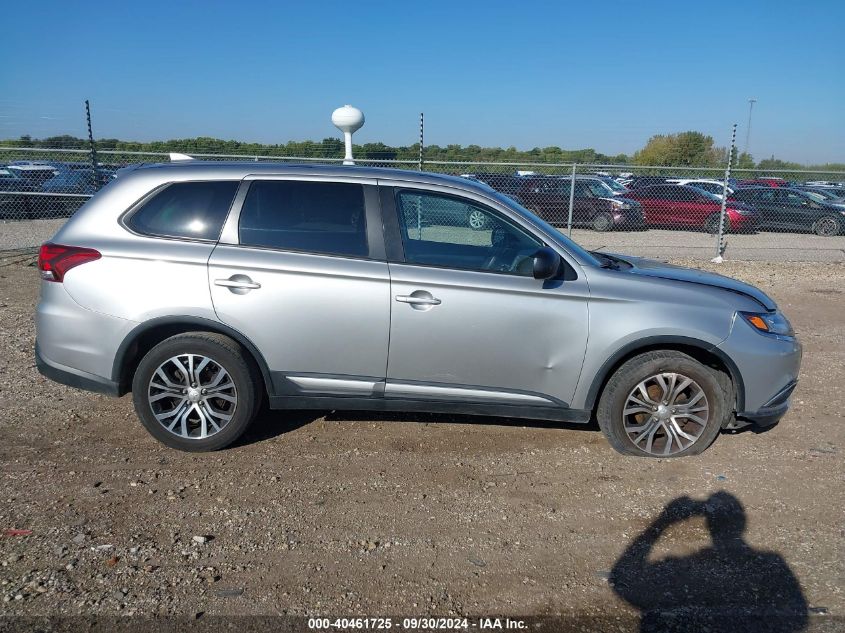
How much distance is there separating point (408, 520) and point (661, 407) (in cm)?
180

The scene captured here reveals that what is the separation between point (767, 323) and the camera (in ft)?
13.9

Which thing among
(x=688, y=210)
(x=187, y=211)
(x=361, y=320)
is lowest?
(x=688, y=210)

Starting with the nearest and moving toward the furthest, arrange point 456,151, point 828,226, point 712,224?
point 712,224, point 828,226, point 456,151

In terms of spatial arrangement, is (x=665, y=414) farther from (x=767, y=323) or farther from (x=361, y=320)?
(x=361, y=320)

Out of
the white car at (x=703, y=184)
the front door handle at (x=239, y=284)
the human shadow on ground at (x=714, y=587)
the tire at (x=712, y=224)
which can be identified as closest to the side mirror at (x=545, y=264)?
the human shadow on ground at (x=714, y=587)

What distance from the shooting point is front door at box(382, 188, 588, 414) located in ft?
13.3

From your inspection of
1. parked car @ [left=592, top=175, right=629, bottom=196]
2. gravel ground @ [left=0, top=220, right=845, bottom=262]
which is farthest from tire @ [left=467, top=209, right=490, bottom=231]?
parked car @ [left=592, top=175, right=629, bottom=196]

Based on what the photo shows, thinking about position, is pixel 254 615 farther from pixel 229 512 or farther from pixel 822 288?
pixel 822 288

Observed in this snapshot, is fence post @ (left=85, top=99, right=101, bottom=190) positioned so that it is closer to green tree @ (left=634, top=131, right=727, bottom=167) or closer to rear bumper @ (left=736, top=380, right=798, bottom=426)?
rear bumper @ (left=736, top=380, right=798, bottom=426)

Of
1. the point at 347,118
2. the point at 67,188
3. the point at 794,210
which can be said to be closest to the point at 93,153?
the point at 67,188

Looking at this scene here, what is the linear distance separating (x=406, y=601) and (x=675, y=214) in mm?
16490

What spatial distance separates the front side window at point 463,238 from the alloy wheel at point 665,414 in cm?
106

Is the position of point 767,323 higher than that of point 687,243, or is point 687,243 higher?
point 767,323

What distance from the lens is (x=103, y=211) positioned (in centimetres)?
420
